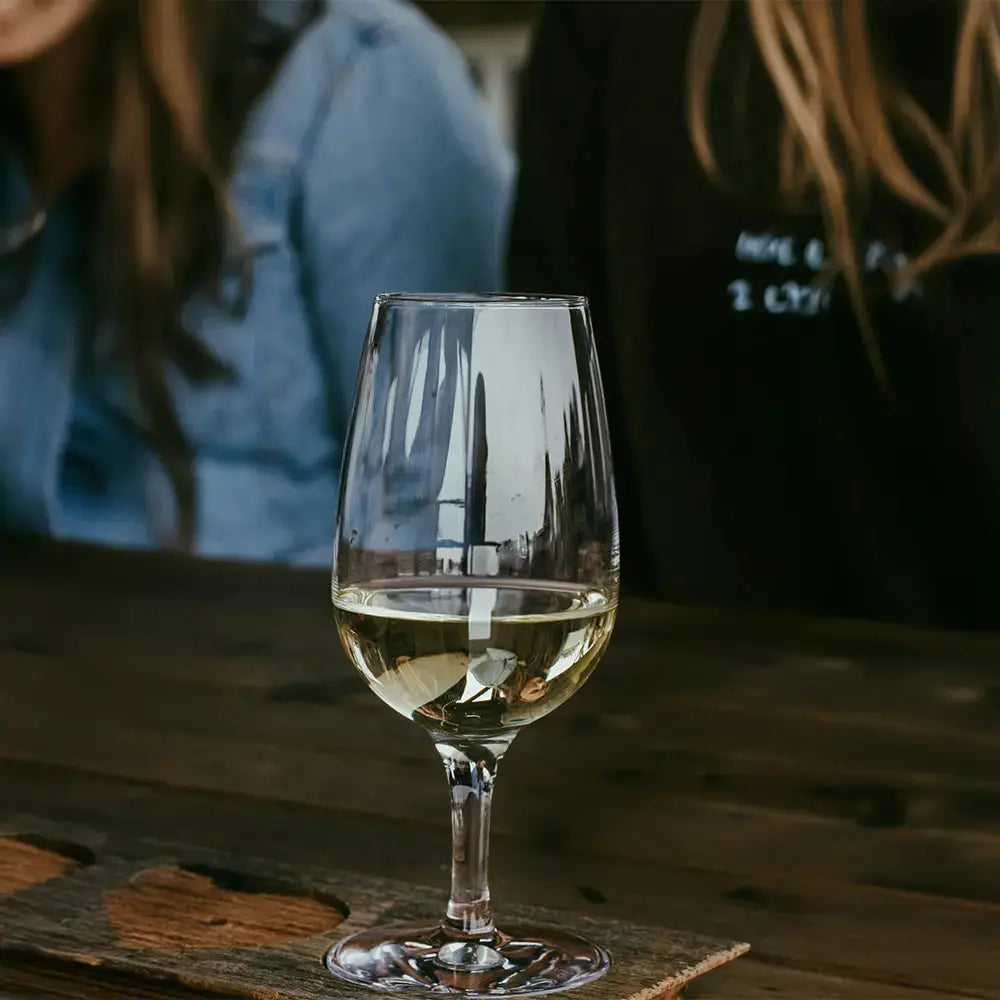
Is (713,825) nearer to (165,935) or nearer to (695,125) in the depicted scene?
(165,935)

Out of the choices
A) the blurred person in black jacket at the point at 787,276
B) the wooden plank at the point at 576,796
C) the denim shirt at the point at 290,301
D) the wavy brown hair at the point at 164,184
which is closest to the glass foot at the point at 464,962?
the wooden plank at the point at 576,796

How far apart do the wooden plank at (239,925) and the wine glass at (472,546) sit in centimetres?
2

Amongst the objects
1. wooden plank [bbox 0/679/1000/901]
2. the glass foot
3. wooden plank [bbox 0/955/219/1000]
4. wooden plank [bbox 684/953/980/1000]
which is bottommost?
wooden plank [bbox 0/955/219/1000]

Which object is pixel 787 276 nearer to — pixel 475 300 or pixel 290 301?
pixel 290 301

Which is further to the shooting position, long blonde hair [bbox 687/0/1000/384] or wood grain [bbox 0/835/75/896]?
long blonde hair [bbox 687/0/1000/384]

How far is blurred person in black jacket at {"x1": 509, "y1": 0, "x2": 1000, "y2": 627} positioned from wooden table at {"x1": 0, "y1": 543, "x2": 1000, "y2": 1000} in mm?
689

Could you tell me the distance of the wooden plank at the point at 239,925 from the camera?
560mm

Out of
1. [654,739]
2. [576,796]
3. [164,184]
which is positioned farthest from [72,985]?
[164,184]

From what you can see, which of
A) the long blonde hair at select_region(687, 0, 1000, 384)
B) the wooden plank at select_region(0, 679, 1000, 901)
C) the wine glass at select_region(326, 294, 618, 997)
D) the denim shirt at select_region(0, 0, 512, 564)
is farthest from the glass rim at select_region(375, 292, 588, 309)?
the denim shirt at select_region(0, 0, 512, 564)

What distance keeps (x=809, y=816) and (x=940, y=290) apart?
1.17 metres

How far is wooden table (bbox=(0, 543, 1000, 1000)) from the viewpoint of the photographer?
0.65m

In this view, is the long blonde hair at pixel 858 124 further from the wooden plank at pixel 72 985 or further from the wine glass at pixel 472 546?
the wooden plank at pixel 72 985

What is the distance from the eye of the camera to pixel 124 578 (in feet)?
4.90

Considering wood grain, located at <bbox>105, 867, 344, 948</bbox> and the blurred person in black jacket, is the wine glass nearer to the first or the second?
wood grain, located at <bbox>105, 867, 344, 948</bbox>
